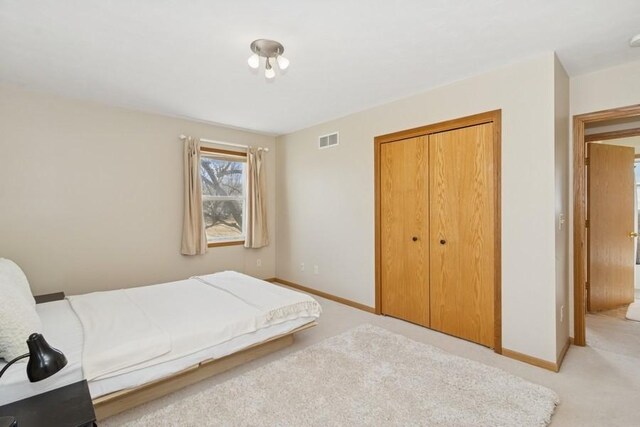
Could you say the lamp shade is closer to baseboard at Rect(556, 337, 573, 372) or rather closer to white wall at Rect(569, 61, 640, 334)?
baseboard at Rect(556, 337, 573, 372)

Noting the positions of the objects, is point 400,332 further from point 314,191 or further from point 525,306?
point 314,191

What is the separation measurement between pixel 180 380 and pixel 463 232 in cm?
263

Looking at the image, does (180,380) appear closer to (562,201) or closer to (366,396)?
(366,396)

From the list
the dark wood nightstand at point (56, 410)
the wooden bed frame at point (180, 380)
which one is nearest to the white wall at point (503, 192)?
the wooden bed frame at point (180, 380)

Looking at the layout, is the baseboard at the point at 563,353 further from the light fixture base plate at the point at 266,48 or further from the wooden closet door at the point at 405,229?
the light fixture base plate at the point at 266,48

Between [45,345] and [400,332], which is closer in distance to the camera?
[45,345]

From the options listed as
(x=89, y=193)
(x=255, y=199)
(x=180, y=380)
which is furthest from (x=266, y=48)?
(x=255, y=199)

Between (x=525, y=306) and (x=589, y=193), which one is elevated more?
(x=589, y=193)

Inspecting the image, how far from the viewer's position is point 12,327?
61.1 inches

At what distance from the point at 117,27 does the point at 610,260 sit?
219 inches

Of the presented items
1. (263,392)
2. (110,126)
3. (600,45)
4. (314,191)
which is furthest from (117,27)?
(600,45)

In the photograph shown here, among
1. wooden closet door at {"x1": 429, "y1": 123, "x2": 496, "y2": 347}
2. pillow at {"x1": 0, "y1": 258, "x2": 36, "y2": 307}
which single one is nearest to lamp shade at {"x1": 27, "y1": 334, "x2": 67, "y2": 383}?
pillow at {"x1": 0, "y1": 258, "x2": 36, "y2": 307}

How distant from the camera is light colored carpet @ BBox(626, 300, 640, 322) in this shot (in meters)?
3.49

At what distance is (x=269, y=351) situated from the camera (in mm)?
2684
